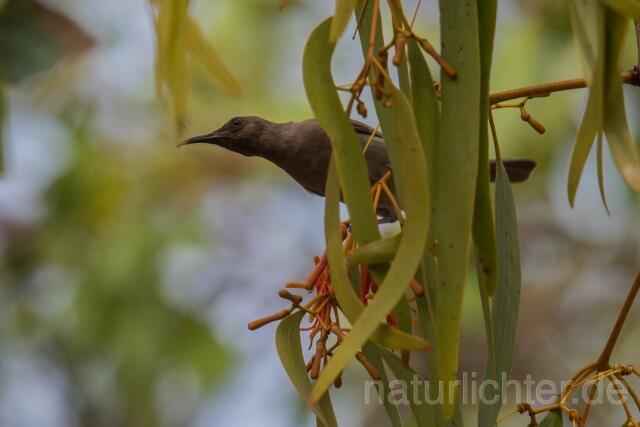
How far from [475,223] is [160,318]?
496 cm

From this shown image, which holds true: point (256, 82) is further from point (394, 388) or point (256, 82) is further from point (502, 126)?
point (394, 388)

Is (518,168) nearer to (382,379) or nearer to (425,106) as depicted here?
(382,379)

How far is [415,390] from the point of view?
2027 millimetres

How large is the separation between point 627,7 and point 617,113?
0.19m

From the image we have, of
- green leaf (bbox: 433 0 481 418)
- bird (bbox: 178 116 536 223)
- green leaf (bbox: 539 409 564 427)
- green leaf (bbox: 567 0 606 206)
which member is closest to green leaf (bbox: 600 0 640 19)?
green leaf (bbox: 567 0 606 206)

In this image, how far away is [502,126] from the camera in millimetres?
5324

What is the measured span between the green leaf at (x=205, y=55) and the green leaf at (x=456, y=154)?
1.21 feet

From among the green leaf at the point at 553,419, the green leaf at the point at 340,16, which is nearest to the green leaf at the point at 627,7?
the green leaf at the point at 340,16

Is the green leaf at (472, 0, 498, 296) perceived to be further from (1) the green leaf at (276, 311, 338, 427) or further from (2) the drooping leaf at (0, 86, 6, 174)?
(2) the drooping leaf at (0, 86, 6, 174)

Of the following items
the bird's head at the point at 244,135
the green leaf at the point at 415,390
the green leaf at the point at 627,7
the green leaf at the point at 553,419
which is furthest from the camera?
the bird's head at the point at 244,135

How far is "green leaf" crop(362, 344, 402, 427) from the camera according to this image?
2.11 meters

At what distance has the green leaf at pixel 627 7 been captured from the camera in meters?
1.59

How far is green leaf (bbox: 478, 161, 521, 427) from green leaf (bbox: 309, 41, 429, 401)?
1.50ft

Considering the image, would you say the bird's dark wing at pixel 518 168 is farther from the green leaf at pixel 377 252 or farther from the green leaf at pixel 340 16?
the green leaf at pixel 340 16
